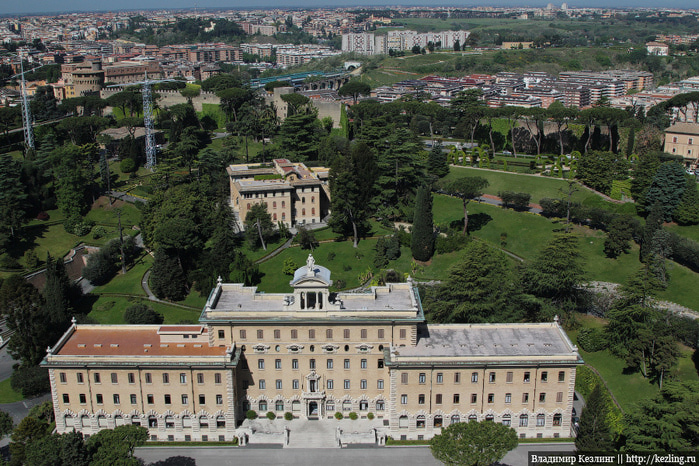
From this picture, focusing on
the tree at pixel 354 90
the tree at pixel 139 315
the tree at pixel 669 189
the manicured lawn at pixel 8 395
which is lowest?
the manicured lawn at pixel 8 395

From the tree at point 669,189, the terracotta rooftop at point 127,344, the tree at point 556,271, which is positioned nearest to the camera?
the terracotta rooftop at point 127,344

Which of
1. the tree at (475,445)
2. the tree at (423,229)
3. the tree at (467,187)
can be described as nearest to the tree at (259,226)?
the tree at (423,229)

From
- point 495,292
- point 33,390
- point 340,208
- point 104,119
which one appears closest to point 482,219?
point 340,208

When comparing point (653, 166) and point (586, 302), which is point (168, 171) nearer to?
point (586, 302)

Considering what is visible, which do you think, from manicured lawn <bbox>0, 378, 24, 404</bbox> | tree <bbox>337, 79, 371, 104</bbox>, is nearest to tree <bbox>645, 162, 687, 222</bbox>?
manicured lawn <bbox>0, 378, 24, 404</bbox>

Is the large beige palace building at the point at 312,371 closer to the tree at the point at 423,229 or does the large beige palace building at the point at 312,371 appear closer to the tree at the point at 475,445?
the tree at the point at 475,445

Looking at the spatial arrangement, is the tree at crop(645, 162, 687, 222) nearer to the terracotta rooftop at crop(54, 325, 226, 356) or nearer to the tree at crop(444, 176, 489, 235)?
the tree at crop(444, 176, 489, 235)

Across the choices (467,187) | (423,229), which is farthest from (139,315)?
(467,187)
